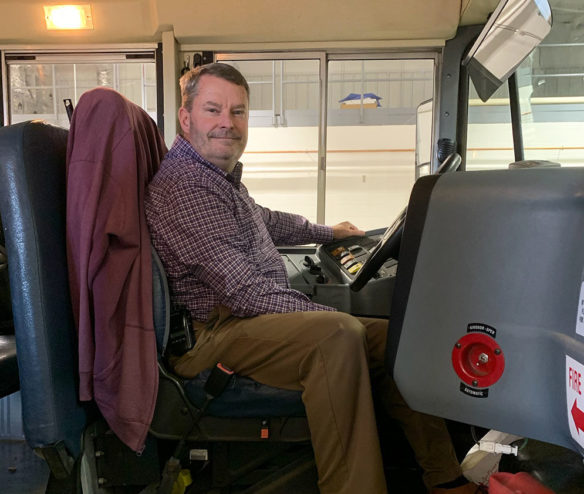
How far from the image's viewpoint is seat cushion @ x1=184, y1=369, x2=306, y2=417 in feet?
4.36

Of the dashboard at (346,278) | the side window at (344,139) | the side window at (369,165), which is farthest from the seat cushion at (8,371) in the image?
the side window at (369,165)

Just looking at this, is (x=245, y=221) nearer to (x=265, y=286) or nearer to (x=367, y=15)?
(x=265, y=286)

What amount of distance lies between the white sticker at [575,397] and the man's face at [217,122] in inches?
47.2

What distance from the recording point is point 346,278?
1.97m

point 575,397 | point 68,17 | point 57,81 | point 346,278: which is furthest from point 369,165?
point 575,397

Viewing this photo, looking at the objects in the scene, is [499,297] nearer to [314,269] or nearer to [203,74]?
[203,74]

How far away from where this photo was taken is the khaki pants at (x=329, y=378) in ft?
3.97

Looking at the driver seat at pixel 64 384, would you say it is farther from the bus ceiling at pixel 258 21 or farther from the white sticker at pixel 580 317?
the bus ceiling at pixel 258 21

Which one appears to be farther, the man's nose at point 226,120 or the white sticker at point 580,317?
the man's nose at point 226,120

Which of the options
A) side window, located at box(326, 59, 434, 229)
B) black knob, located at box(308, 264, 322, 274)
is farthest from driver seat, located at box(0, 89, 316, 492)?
side window, located at box(326, 59, 434, 229)

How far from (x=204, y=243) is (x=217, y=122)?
47cm

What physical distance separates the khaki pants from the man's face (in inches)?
20.7

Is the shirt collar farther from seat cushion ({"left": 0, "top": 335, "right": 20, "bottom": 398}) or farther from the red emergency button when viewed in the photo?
the red emergency button

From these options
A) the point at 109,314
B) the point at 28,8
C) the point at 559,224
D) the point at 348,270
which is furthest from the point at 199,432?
the point at 28,8
